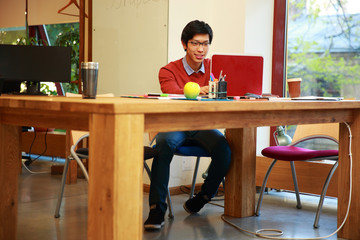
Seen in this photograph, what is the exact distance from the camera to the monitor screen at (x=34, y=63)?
3.06 metres

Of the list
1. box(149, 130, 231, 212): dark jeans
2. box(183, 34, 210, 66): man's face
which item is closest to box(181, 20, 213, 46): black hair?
box(183, 34, 210, 66): man's face

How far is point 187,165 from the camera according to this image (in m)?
4.07

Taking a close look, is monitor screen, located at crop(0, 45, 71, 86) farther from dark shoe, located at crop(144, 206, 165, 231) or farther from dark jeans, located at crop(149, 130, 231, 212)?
dark shoe, located at crop(144, 206, 165, 231)

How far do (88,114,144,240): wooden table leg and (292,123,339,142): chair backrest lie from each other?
75.6 inches

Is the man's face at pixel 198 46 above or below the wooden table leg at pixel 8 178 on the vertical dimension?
above

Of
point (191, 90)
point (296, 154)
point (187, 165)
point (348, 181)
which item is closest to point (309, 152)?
point (296, 154)

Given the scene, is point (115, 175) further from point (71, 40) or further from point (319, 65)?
point (71, 40)

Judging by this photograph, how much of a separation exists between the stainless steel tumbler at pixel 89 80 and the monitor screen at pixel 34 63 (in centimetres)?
109

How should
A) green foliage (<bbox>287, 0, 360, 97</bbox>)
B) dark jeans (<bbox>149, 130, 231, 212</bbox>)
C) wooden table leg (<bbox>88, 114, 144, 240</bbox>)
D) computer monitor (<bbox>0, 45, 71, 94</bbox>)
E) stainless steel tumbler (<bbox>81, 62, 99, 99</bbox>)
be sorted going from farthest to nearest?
1. green foliage (<bbox>287, 0, 360, 97</bbox>)
2. computer monitor (<bbox>0, 45, 71, 94</bbox>)
3. dark jeans (<bbox>149, 130, 231, 212</bbox>)
4. stainless steel tumbler (<bbox>81, 62, 99, 99</bbox>)
5. wooden table leg (<bbox>88, 114, 144, 240</bbox>)

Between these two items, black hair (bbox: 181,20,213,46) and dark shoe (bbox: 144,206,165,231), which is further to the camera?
black hair (bbox: 181,20,213,46)

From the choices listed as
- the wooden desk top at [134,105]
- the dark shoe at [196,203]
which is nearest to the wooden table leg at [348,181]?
the wooden desk top at [134,105]

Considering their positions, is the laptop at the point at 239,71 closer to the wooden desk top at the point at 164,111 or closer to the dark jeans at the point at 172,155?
the wooden desk top at the point at 164,111

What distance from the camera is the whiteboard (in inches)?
157

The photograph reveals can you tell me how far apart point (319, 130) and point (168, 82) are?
1.02 meters
